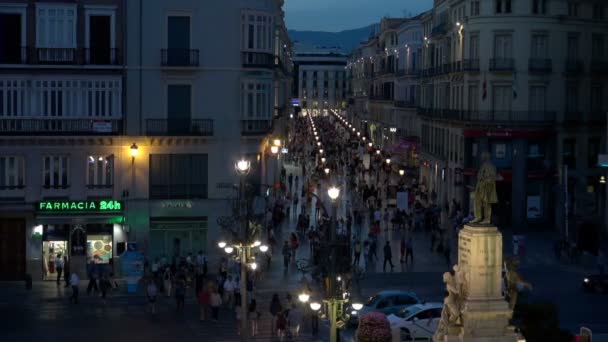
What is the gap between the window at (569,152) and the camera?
56769 mm

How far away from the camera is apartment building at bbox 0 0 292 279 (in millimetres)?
41438

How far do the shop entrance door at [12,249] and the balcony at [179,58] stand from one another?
8.49 meters

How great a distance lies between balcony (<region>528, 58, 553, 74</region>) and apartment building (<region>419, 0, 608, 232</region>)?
0.05 metres

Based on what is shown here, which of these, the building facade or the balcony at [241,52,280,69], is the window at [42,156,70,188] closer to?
the balcony at [241,52,280,69]

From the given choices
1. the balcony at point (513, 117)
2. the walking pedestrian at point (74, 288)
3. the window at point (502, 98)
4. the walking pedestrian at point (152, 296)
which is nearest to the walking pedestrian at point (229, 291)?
the walking pedestrian at point (152, 296)

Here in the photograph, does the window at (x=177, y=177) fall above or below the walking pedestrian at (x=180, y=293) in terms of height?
above

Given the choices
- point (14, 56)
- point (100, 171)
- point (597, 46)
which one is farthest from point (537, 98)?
point (14, 56)

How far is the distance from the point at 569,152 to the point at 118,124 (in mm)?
26347

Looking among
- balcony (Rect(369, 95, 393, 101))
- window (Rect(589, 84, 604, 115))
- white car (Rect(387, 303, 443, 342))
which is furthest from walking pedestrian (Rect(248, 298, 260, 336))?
balcony (Rect(369, 95, 393, 101))

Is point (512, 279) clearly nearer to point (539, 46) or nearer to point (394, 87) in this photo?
point (539, 46)

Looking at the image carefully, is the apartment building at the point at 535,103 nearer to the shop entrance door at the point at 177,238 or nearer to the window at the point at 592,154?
the window at the point at 592,154

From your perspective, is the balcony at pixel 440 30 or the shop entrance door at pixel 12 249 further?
the balcony at pixel 440 30

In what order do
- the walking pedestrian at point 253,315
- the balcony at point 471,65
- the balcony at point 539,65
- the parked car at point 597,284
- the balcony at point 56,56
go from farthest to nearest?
the balcony at point 471,65 → the balcony at point 539,65 → the balcony at point 56,56 → the parked car at point 597,284 → the walking pedestrian at point 253,315

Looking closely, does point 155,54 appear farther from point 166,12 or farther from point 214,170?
point 214,170
